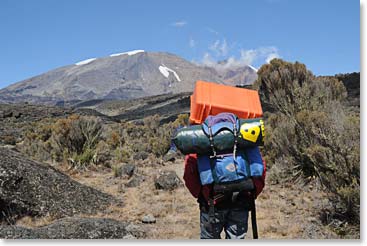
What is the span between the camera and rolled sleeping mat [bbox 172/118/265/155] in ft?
8.39

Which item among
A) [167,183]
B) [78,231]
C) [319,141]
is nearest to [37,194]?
[78,231]

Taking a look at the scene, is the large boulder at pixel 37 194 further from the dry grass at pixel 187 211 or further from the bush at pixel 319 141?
the bush at pixel 319 141

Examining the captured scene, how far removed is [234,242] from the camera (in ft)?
9.34

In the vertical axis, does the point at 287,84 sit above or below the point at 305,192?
above

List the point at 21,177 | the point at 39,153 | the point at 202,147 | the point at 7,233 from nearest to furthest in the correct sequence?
1. the point at 202,147
2. the point at 7,233
3. the point at 21,177
4. the point at 39,153

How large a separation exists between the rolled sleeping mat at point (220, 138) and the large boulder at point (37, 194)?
3.62 metres

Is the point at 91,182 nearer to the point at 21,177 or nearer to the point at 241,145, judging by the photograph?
the point at 21,177

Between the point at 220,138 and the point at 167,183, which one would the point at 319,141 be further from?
the point at 220,138

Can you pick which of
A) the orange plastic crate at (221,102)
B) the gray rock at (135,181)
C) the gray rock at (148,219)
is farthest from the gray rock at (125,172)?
the orange plastic crate at (221,102)

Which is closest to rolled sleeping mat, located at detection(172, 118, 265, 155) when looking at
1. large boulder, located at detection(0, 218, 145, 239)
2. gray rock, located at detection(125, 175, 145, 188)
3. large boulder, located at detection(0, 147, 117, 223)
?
large boulder, located at detection(0, 218, 145, 239)

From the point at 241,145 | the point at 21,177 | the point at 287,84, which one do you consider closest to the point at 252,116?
the point at 241,145

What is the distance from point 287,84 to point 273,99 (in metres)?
1.76

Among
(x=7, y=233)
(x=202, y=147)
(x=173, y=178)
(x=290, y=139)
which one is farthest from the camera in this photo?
(x=173, y=178)

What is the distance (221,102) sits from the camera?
278 centimetres
